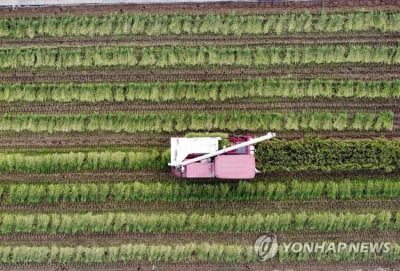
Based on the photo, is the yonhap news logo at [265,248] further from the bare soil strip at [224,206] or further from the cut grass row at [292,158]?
the cut grass row at [292,158]

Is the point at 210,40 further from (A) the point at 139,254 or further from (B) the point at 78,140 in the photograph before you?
(A) the point at 139,254

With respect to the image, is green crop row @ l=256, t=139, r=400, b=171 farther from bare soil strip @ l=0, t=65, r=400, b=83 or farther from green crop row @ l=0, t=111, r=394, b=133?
bare soil strip @ l=0, t=65, r=400, b=83

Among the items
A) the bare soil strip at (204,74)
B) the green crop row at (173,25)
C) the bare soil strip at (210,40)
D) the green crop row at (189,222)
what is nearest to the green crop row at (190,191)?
the green crop row at (189,222)

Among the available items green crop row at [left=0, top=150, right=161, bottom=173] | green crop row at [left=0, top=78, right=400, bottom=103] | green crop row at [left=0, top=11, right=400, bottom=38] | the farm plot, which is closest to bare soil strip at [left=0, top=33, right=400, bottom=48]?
the farm plot

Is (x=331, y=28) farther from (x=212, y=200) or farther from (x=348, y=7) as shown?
(x=212, y=200)

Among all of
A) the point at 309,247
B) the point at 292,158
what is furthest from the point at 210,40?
the point at 309,247

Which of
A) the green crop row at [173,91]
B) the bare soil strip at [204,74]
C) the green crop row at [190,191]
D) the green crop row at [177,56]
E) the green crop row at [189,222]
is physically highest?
the green crop row at [177,56]
